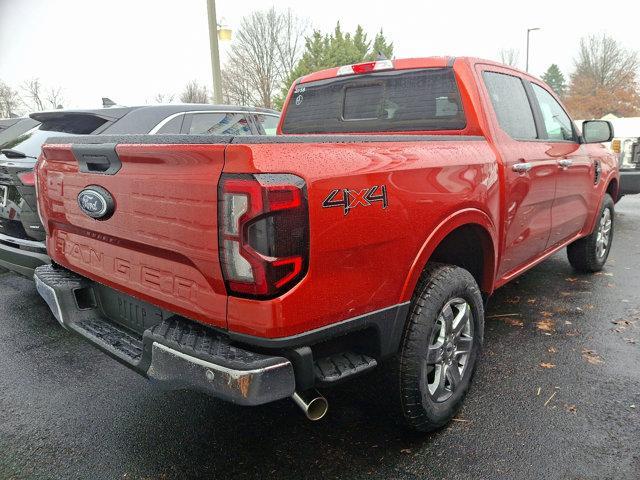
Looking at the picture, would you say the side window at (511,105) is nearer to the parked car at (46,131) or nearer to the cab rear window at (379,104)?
the cab rear window at (379,104)

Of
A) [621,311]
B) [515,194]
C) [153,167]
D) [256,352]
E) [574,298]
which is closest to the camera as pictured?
[256,352]

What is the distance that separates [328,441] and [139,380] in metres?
1.34

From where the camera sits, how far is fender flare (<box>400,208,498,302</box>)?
2180 mm

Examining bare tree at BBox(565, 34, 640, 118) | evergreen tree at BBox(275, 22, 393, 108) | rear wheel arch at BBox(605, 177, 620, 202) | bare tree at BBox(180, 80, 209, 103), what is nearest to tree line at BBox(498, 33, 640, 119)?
bare tree at BBox(565, 34, 640, 118)

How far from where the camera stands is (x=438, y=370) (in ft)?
8.07

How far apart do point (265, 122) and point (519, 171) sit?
11.7 feet

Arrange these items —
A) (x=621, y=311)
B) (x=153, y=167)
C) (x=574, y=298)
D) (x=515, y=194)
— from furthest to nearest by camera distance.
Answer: (x=574, y=298)
(x=621, y=311)
(x=515, y=194)
(x=153, y=167)

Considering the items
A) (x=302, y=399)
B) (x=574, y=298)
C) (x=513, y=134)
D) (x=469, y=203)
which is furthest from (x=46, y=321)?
(x=574, y=298)

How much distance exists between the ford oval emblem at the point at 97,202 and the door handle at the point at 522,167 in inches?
88.7

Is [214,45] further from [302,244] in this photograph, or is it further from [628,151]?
[302,244]

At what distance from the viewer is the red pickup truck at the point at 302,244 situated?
171 cm

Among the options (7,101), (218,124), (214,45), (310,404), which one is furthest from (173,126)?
(7,101)

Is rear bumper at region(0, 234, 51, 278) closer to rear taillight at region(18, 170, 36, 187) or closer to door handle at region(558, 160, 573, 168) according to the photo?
rear taillight at region(18, 170, 36, 187)

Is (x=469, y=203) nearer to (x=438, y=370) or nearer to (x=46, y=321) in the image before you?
(x=438, y=370)
